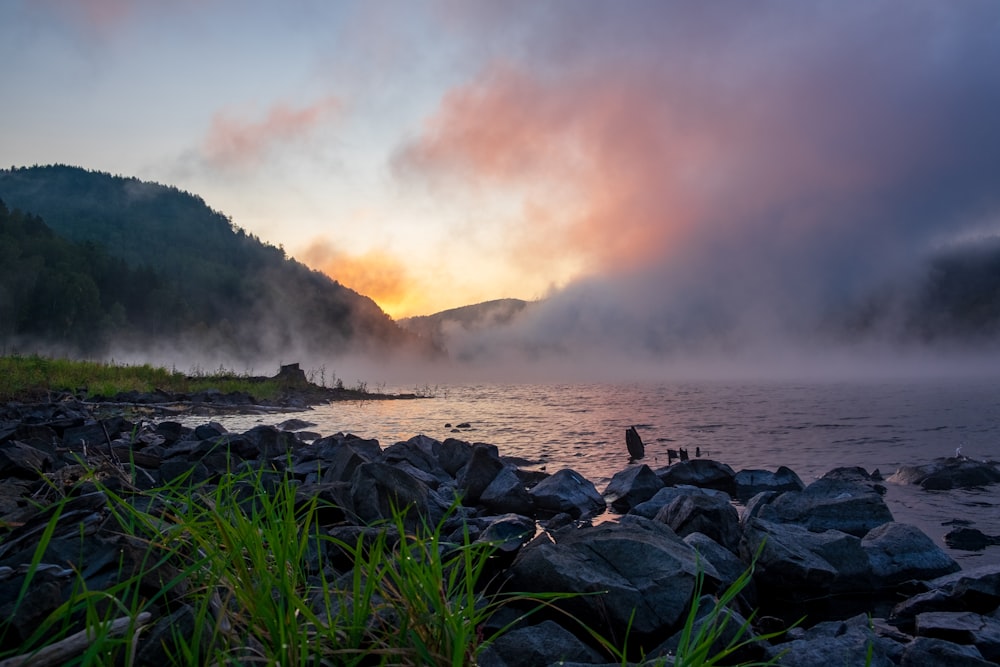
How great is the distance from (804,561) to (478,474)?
19.1 feet

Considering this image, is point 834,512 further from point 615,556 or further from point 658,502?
point 615,556

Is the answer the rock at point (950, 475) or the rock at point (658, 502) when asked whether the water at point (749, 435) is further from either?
the rock at point (658, 502)

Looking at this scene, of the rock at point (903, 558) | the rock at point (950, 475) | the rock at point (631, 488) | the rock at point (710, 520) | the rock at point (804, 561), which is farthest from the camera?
the rock at point (950, 475)

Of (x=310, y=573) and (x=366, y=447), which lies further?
(x=366, y=447)

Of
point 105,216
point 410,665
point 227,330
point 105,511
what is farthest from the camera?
point 105,216

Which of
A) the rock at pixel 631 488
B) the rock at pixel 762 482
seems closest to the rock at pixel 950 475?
the rock at pixel 762 482

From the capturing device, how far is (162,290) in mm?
103188

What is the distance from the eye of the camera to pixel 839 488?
1039 cm

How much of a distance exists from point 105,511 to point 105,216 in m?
212

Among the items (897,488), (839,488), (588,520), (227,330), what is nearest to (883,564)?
(839,488)

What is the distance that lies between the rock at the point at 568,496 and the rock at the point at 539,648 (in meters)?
6.58

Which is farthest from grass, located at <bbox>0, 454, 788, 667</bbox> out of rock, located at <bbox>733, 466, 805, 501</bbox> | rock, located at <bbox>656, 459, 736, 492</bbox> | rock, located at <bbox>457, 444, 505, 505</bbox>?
rock, located at <bbox>733, 466, 805, 501</bbox>

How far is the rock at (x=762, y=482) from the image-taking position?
497 inches

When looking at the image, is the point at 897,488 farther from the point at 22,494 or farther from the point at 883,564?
the point at 22,494
